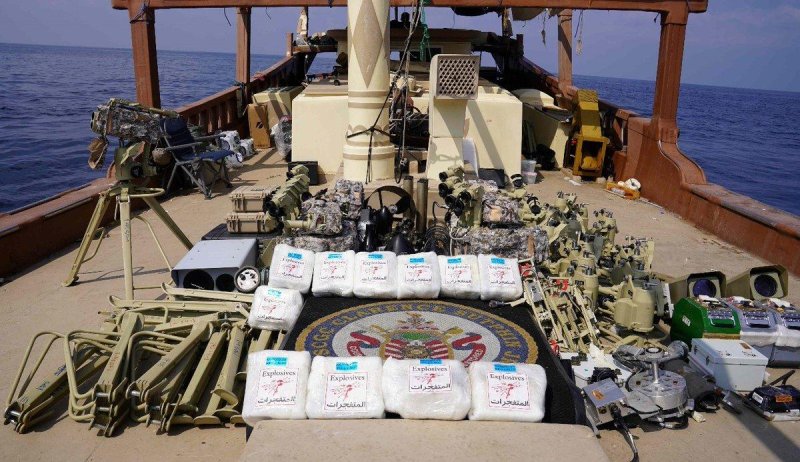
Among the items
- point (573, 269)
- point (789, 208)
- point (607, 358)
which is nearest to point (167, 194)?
point (573, 269)

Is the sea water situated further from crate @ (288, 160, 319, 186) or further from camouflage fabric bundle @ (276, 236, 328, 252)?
camouflage fabric bundle @ (276, 236, 328, 252)


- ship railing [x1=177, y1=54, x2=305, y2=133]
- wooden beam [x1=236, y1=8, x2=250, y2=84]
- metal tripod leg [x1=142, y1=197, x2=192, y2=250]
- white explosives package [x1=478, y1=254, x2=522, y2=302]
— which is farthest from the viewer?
wooden beam [x1=236, y1=8, x2=250, y2=84]

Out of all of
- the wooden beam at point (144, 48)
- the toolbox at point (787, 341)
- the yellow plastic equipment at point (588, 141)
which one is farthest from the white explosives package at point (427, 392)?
the wooden beam at point (144, 48)

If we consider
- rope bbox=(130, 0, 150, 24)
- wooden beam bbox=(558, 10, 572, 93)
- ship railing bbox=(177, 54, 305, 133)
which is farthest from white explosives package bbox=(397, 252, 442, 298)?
wooden beam bbox=(558, 10, 572, 93)

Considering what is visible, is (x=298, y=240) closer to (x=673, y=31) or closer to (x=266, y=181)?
(x=266, y=181)

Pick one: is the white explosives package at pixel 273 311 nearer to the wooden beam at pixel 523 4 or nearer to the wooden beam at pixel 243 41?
the wooden beam at pixel 523 4

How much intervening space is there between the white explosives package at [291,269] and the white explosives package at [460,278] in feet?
4.36

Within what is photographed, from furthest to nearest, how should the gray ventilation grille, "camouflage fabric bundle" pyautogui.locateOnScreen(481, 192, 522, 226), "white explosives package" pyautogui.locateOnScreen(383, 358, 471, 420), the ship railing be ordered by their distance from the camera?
the ship railing
the gray ventilation grille
"camouflage fabric bundle" pyautogui.locateOnScreen(481, 192, 522, 226)
"white explosives package" pyautogui.locateOnScreen(383, 358, 471, 420)

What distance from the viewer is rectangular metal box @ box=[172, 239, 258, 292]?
6.43 meters

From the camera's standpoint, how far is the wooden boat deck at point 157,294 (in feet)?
14.2

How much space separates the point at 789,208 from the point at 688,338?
28171 mm

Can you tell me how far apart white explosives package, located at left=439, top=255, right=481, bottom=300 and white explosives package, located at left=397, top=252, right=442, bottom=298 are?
79mm

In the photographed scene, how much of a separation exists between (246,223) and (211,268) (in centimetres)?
137

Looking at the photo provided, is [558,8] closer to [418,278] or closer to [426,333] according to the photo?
[418,278]
